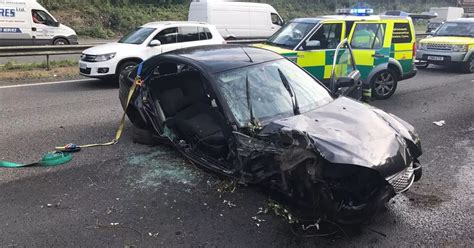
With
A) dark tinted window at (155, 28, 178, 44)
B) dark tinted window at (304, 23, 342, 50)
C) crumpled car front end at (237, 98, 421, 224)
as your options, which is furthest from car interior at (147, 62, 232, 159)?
dark tinted window at (155, 28, 178, 44)

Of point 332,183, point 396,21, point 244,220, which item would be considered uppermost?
point 396,21

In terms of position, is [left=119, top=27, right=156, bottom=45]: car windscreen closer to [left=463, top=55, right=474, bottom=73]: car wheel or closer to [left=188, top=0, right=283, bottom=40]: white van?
[left=188, top=0, right=283, bottom=40]: white van

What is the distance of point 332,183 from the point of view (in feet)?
11.1

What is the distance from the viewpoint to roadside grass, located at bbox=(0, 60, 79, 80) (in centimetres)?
1126

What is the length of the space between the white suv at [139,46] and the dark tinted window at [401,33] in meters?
4.62

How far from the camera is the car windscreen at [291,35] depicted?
886 centimetres

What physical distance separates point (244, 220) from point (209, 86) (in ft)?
4.60

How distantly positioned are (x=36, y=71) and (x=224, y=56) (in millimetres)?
8879

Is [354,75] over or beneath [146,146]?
over

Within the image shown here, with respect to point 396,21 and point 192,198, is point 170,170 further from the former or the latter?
point 396,21

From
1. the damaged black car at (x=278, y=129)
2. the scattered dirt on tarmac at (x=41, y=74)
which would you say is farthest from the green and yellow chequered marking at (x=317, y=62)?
the scattered dirt on tarmac at (x=41, y=74)

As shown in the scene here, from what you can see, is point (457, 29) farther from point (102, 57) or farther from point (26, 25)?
point (26, 25)

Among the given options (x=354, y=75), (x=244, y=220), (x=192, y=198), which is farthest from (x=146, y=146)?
(x=354, y=75)

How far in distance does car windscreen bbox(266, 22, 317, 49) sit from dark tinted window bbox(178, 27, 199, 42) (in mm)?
2818
